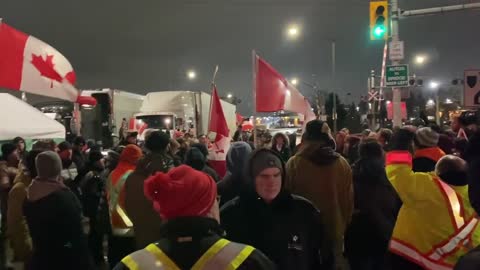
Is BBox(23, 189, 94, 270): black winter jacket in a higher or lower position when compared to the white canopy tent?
lower

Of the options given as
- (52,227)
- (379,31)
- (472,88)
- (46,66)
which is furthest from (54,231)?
(379,31)

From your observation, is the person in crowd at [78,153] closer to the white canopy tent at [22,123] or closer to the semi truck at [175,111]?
the white canopy tent at [22,123]

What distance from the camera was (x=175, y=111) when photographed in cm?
2859

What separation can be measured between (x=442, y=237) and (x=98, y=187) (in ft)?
15.9

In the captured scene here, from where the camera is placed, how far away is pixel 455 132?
10383 millimetres

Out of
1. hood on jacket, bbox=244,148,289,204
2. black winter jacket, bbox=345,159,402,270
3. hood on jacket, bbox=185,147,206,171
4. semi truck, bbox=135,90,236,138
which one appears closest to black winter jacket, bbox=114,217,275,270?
hood on jacket, bbox=244,148,289,204

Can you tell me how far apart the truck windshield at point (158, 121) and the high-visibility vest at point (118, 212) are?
21.1 meters

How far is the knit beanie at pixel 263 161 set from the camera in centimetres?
411

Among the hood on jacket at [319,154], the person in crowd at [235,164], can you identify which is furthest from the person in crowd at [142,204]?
the hood on jacket at [319,154]

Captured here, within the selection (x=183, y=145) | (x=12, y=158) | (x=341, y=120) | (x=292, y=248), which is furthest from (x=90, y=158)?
(x=341, y=120)

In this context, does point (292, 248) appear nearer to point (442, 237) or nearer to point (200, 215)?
point (442, 237)

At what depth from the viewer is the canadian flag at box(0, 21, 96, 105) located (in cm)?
543

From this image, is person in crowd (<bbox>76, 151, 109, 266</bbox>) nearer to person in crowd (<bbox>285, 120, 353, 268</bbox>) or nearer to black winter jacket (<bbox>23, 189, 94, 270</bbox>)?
black winter jacket (<bbox>23, 189, 94, 270</bbox>)

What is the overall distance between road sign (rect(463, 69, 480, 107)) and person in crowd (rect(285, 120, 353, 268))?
18.5 feet
